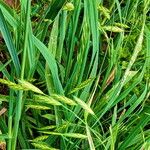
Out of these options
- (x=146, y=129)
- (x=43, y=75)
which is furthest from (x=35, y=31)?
(x=146, y=129)

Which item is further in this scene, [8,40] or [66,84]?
[66,84]

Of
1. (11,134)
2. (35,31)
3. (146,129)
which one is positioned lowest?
(146,129)

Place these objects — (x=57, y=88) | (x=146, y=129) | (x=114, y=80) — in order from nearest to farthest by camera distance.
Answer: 1. (x=57, y=88)
2. (x=114, y=80)
3. (x=146, y=129)

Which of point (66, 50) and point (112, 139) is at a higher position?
point (66, 50)

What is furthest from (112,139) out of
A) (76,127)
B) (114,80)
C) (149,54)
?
(149,54)

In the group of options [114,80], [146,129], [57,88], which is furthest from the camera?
[146,129]

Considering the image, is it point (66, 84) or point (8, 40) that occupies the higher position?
point (8, 40)

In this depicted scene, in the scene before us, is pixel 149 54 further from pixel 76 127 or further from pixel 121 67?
pixel 76 127

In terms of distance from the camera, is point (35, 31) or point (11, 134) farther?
point (35, 31)

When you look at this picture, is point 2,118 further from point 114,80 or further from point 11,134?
point 114,80
